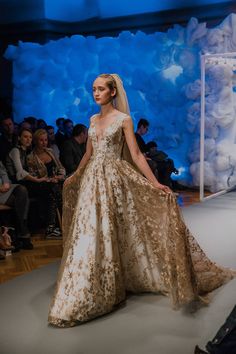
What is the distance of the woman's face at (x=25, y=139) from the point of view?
572 cm

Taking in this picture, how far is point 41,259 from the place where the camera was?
4750 mm

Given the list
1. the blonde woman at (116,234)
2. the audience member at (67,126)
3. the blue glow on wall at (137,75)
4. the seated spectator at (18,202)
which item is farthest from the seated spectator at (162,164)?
the blonde woman at (116,234)

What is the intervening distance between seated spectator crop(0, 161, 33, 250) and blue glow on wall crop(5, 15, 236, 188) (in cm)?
424

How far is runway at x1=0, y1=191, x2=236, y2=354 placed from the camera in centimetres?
289

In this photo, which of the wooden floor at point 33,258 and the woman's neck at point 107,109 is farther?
the wooden floor at point 33,258

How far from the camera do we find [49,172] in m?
5.93

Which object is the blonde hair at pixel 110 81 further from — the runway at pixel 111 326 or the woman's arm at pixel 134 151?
the runway at pixel 111 326

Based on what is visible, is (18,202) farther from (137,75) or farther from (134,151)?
(137,75)

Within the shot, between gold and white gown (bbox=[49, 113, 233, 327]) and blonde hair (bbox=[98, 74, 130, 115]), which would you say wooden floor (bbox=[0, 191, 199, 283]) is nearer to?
gold and white gown (bbox=[49, 113, 233, 327])

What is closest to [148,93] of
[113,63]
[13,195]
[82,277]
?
[113,63]

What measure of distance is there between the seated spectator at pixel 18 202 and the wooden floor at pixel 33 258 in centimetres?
13

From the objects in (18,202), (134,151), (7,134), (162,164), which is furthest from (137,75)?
(134,151)

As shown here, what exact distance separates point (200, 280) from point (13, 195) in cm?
222

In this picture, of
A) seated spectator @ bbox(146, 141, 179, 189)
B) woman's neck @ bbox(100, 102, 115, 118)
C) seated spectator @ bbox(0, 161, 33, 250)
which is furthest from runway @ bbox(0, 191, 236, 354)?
seated spectator @ bbox(146, 141, 179, 189)
